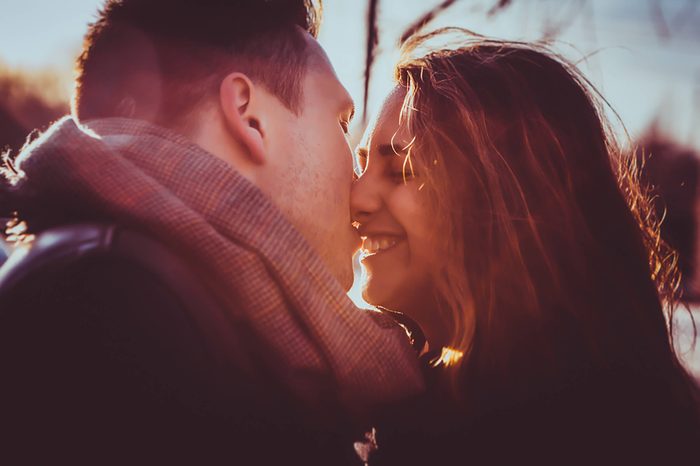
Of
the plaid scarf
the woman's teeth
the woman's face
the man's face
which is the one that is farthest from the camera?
the woman's teeth

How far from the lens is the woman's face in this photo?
181 centimetres

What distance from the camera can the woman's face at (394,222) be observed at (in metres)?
1.81

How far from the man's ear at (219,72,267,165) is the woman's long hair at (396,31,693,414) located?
1.67ft

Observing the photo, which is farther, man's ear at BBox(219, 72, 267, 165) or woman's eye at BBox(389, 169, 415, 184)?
woman's eye at BBox(389, 169, 415, 184)

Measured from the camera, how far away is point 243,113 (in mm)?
1607

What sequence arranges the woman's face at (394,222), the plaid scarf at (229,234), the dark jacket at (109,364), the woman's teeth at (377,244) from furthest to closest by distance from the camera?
the woman's teeth at (377,244) → the woman's face at (394,222) → the plaid scarf at (229,234) → the dark jacket at (109,364)

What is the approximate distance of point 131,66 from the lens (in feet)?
5.03

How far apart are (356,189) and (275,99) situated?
17.1 inches

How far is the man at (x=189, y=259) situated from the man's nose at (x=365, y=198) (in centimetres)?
6

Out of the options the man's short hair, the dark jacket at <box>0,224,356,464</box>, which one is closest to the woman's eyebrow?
the man's short hair

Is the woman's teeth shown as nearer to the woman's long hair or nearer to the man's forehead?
the woman's long hair

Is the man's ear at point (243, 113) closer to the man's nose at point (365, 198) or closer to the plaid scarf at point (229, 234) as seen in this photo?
the plaid scarf at point (229, 234)

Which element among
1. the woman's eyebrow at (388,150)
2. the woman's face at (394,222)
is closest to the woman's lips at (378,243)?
the woman's face at (394,222)

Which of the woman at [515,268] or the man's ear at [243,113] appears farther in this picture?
the man's ear at [243,113]
